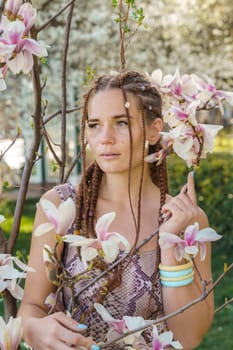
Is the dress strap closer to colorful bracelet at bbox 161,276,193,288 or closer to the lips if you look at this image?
the lips

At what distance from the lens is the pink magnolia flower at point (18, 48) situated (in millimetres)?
1597

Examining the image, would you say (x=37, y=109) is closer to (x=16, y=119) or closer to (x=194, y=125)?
(x=194, y=125)

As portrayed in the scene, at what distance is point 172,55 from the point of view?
1055 centimetres

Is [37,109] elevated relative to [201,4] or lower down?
lower down

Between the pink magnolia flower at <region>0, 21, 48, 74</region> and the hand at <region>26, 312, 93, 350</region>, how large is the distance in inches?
18.6

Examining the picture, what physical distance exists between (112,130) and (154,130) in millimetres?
233

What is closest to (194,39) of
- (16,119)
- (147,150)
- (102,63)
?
(102,63)

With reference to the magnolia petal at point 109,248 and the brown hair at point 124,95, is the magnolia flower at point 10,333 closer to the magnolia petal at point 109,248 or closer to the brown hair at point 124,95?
the magnolia petal at point 109,248

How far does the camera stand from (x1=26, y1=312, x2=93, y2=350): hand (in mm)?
1575

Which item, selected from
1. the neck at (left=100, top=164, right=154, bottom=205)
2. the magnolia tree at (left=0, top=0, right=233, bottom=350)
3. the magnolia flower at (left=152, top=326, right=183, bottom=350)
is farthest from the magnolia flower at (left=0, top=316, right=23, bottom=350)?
the neck at (left=100, top=164, right=154, bottom=205)

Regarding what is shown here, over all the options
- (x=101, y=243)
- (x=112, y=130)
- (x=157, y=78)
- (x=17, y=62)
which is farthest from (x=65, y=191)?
(x=101, y=243)

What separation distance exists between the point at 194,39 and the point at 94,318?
9.06 meters

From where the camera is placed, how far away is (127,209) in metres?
2.13

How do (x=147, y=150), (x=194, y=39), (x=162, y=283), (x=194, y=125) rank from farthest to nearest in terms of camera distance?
(x=194, y=39) < (x=147, y=150) < (x=162, y=283) < (x=194, y=125)
